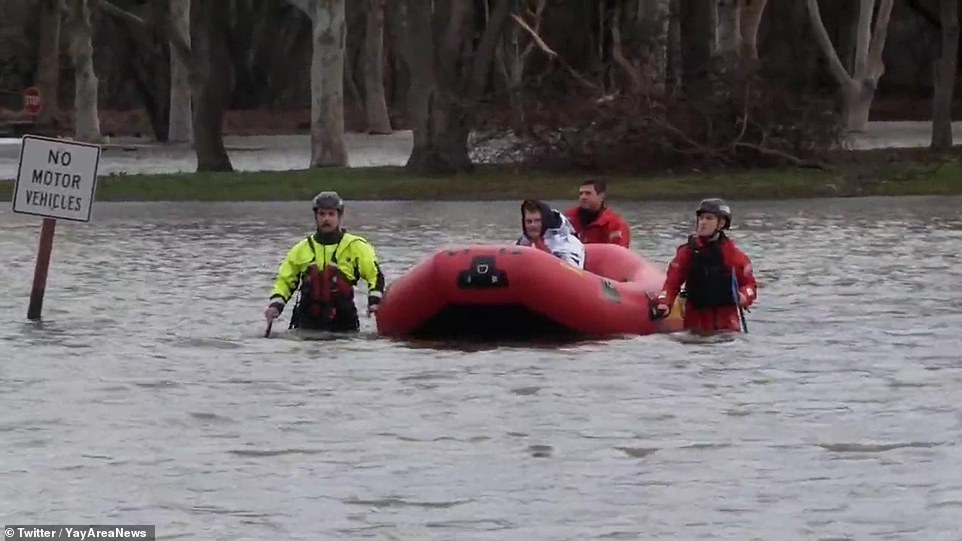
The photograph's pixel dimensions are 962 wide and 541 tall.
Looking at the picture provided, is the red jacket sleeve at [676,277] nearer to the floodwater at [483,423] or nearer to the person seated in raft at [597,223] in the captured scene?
the floodwater at [483,423]

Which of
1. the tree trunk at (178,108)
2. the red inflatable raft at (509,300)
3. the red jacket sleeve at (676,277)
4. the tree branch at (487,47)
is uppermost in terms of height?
the tree branch at (487,47)

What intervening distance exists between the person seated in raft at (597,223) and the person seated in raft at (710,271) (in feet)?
9.07

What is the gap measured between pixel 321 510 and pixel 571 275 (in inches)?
269

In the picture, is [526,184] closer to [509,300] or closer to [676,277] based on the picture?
[676,277]

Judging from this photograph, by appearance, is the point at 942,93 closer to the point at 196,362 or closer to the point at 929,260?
the point at 929,260

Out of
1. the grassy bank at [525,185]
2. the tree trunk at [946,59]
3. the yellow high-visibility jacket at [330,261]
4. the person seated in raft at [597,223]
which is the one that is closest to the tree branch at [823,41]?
the tree trunk at [946,59]

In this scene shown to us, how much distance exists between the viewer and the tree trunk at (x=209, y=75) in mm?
41938

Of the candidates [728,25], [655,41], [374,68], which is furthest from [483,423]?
[374,68]

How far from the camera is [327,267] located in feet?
56.6

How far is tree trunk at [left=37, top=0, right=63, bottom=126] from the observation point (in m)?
62.1

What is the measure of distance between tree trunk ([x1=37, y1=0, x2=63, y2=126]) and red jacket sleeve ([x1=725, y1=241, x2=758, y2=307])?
46123 millimetres

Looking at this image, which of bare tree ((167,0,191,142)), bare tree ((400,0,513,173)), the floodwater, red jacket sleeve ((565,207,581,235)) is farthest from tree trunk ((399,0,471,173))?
bare tree ((167,0,191,142))

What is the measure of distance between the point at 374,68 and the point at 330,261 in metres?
46.5

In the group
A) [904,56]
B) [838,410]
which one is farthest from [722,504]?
[904,56]
